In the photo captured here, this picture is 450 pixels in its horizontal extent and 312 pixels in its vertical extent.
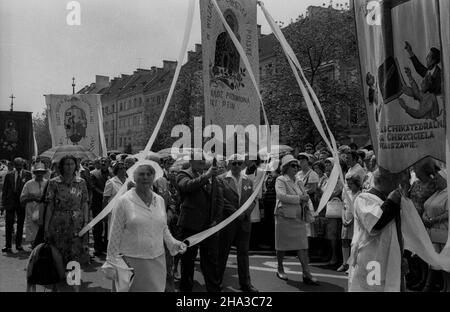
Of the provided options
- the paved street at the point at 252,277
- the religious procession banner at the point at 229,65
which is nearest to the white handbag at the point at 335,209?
the paved street at the point at 252,277

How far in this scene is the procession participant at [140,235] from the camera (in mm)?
4449

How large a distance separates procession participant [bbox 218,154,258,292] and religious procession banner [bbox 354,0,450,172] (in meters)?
2.76

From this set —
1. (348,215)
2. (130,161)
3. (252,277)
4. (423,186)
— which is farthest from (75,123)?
(423,186)

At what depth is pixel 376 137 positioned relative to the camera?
4.52 meters

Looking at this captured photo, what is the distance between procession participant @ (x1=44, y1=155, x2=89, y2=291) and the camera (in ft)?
19.0

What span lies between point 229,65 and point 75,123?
680 centimetres

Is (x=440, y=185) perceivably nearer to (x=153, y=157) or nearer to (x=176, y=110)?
(x=153, y=157)

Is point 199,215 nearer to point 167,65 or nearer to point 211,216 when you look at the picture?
point 211,216

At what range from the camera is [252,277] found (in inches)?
307

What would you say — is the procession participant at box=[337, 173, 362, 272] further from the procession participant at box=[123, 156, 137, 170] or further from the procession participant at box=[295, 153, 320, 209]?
the procession participant at box=[123, 156, 137, 170]

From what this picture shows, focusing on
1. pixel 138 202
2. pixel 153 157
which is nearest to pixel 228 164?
pixel 153 157

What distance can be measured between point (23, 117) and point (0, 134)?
6.03ft

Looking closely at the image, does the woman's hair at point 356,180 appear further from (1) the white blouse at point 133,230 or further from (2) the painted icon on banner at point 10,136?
(2) the painted icon on banner at point 10,136

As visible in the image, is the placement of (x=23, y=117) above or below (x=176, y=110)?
below
